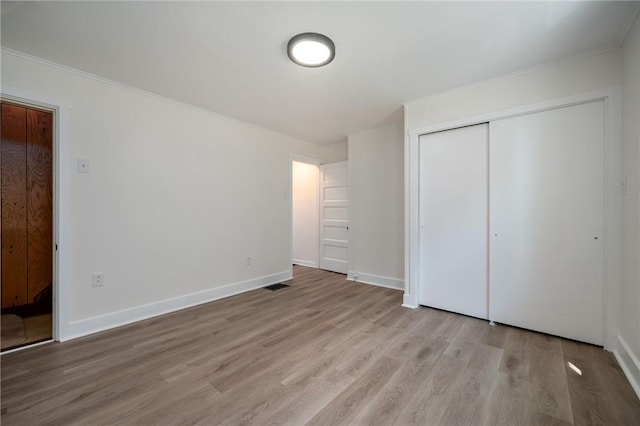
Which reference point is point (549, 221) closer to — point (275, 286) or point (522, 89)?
point (522, 89)

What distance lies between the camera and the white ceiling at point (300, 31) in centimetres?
181

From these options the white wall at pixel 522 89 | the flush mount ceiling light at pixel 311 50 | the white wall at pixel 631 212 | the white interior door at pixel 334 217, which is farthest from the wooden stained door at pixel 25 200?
the white wall at pixel 631 212

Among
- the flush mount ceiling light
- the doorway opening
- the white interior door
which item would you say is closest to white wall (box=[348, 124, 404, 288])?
the white interior door

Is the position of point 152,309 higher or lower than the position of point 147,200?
lower

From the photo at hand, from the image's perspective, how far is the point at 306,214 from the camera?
5859 millimetres

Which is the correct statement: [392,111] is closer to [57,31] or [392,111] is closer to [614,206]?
[614,206]

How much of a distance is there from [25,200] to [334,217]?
4447mm

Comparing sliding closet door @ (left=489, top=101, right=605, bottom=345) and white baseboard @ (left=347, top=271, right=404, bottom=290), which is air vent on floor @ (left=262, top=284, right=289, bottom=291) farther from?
sliding closet door @ (left=489, top=101, right=605, bottom=345)

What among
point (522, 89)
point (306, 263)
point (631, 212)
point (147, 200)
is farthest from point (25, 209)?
point (631, 212)

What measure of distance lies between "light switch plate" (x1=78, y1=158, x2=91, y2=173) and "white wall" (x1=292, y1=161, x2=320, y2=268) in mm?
3451

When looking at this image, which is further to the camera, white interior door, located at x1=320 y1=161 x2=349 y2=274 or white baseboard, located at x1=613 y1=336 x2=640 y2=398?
white interior door, located at x1=320 y1=161 x2=349 y2=274

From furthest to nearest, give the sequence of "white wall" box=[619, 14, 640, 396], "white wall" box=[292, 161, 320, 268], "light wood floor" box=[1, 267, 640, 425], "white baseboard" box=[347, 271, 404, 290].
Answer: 1. "white wall" box=[292, 161, 320, 268]
2. "white baseboard" box=[347, 271, 404, 290]
3. "white wall" box=[619, 14, 640, 396]
4. "light wood floor" box=[1, 267, 640, 425]

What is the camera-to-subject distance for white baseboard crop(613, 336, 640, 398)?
69.3 inches

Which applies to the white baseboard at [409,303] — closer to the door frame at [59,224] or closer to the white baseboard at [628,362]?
the white baseboard at [628,362]
